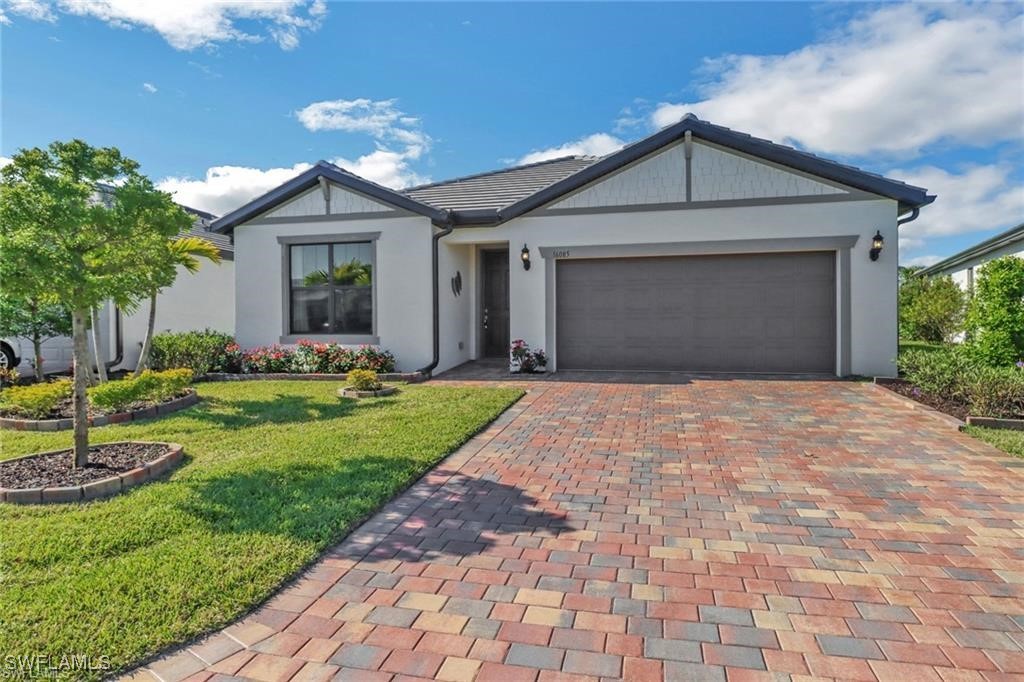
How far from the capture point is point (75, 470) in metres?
4.68

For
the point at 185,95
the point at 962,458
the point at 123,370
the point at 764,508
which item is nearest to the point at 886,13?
the point at 962,458

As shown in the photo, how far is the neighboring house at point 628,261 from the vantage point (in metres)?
10.5

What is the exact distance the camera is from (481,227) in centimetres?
1187

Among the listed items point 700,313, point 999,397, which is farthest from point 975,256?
point 999,397

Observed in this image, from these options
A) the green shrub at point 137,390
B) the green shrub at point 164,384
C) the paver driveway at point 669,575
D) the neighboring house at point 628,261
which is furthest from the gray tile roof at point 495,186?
the paver driveway at point 669,575

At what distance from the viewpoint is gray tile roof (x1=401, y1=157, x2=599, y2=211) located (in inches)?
492

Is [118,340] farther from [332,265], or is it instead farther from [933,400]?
[933,400]

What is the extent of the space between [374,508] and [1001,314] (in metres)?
10.6

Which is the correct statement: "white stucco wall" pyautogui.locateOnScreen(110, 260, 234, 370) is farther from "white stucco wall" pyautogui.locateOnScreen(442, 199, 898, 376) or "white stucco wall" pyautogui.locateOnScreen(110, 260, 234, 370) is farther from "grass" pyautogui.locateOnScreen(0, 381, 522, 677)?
"white stucco wall" pyautogui.locateOnScreen(442, 199, 898, 376)

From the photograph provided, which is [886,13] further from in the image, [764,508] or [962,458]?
[764,508]

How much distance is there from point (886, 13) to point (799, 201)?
3.16 m

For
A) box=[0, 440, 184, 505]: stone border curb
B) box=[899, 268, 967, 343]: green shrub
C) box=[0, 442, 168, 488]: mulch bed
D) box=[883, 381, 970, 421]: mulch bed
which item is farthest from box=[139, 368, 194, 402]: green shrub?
box=[899, 268, 967, 343]: green shrub

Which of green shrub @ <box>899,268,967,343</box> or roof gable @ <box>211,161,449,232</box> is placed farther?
green shrub @ <box>899,268,967,343</box>

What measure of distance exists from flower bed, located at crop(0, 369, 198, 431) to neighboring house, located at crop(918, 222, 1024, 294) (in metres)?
18.6
